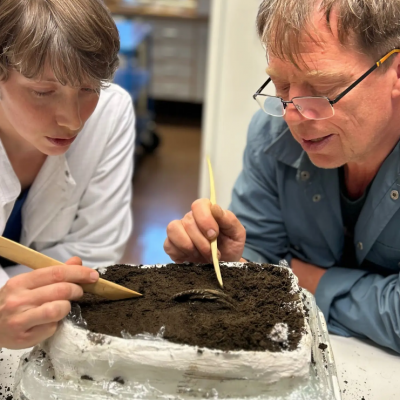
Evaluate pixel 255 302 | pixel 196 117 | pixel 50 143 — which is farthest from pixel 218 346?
pixel 196 117

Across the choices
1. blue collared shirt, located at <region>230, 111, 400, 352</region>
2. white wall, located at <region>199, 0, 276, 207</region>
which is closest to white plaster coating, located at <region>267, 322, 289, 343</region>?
blue collared shirt, located at <region>230, 111, 400, 352</region>

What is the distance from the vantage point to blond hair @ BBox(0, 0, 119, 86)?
890 millimetres

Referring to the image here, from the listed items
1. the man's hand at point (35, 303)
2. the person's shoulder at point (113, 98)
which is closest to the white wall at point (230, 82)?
the person's shoulder at point (113, 98)

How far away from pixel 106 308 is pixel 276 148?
0.63 m

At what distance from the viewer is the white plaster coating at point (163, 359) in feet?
2.14

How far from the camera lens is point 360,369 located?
92cm

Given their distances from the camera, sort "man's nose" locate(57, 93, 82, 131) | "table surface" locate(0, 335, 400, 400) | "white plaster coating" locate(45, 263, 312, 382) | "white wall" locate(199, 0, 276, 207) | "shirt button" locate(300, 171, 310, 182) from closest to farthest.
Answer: "white plaster coating" locate(45, 263, 312, 382)
"table surface" locate(0, 335, 400, 400)
"man's nose" locate(57, 93, 82, 131)
"shirt button" locate(300, 171, 310, 182)
"white wall" locate(199, 0, 276, 207)

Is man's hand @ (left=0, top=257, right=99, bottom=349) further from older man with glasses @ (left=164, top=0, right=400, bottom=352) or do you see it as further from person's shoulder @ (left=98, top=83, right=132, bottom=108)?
person's shoulder @ (left=98, top=83, right=132, bottom=108)

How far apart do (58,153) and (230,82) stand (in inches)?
49.2

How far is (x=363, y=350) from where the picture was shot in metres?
0.98

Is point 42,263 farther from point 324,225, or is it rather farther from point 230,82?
point 230,82

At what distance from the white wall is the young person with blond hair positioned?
864 millimetres

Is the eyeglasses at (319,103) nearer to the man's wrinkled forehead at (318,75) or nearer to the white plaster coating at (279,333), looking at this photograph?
the man's wrinkled forehead at (318,75)

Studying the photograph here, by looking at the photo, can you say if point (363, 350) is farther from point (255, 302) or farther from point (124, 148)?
point (124, 148)
